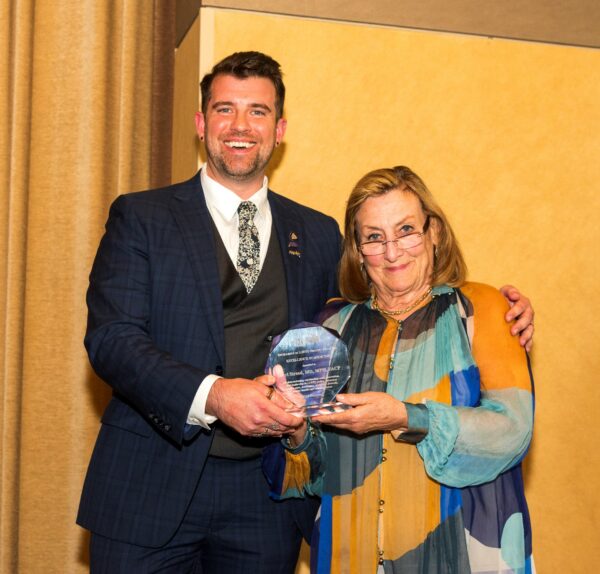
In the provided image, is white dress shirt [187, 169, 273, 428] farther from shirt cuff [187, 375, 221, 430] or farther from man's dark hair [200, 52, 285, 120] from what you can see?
shirt cuff [187, 375, 221, 430]

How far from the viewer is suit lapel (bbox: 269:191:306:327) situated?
2.42m

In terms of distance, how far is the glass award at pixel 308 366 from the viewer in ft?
6.79

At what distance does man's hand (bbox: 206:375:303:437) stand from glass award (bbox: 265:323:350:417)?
32 mm

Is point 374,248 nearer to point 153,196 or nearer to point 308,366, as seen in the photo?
point 308,366

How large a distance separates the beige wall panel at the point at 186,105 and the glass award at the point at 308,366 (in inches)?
55.4

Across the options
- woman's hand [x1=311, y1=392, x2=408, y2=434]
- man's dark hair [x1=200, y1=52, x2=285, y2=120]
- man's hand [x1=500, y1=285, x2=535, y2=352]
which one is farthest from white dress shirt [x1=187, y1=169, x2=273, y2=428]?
man's hand [x1=500, y1=285, x2=535, y2=352]

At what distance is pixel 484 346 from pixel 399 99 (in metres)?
1.49

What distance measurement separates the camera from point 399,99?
3350 millimetres

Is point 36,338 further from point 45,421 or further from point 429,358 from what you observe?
point 429,358

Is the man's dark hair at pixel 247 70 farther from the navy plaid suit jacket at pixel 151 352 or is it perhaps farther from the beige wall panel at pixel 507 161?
the beige wall panel at pixel 507 161

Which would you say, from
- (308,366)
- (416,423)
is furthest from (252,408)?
(416,423)

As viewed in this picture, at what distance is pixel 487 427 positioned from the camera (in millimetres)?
2023

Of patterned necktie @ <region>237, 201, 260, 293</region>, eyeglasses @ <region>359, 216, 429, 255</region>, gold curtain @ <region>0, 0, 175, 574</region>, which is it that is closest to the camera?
eyeglasses @ <region>359, 216, 429, 255</region>

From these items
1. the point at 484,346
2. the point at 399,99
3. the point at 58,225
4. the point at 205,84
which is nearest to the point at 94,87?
the point at 58,225
